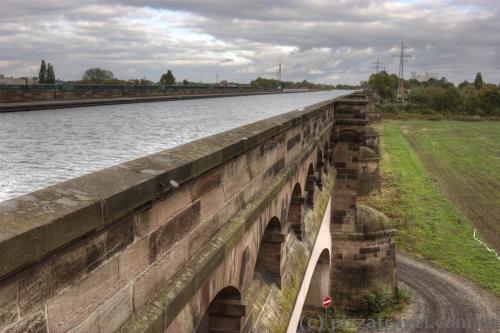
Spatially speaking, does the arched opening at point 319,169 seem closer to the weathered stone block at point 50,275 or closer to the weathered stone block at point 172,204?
the weathered stone block at point 172,204

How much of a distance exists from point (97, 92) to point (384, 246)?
43.7ft

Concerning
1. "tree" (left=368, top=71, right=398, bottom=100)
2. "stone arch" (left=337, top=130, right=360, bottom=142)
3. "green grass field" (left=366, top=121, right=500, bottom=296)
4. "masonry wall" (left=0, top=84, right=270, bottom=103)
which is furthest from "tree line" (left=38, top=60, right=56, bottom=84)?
"tree" (left=368, top=71, right=398, bottom=100)

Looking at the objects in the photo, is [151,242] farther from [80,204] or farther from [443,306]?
[443,306]

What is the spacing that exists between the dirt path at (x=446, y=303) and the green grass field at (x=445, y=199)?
0.99 meters

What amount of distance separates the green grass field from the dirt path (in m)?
0.99

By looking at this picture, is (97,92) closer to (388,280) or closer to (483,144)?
(388,280)

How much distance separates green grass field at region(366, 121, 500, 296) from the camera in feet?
82.6

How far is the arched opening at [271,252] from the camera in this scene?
29.8 feet

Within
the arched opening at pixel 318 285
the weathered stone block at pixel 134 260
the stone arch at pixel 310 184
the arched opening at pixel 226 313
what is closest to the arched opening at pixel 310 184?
the stone arch at pixel 310 184

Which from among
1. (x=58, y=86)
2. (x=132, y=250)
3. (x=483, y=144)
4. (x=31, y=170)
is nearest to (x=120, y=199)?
(x=132, y=250)

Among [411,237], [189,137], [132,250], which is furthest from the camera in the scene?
[411,237]

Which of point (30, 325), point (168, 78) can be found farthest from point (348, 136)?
point (168, 78)

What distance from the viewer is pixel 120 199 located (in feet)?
9.18

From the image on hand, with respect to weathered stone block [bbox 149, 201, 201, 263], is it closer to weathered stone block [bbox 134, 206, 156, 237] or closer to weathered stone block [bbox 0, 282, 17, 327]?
weathered stone block [bbox 134, 206, 156, 237]
